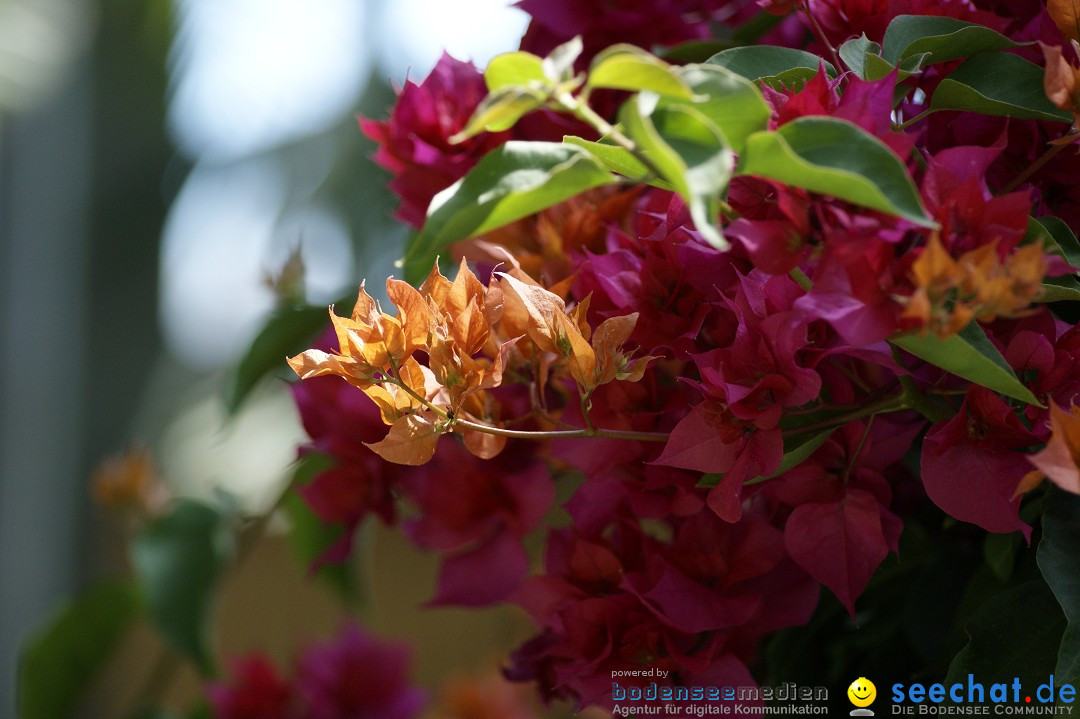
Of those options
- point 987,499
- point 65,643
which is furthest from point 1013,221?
point 65,643

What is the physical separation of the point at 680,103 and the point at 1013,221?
0.07 m

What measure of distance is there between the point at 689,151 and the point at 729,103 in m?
0.01

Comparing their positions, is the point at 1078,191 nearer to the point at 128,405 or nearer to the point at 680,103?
the point at 680,103

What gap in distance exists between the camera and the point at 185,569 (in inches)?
20.3

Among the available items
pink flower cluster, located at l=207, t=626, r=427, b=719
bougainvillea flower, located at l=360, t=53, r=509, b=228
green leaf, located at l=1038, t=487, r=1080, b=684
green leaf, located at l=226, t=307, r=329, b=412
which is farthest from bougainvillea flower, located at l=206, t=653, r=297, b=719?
green leaf, located at l=1038, t=487, r=1080, b=684

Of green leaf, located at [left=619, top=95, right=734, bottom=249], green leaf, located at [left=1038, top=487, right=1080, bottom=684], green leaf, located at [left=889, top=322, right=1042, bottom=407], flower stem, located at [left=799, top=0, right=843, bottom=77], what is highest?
green leaf, located at [left=619, top=95, right=734, bottom=249]

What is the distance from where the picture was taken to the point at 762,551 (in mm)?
265

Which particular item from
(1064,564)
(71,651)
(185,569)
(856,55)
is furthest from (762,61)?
(71,651)

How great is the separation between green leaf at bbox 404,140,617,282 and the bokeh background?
3.90 feet

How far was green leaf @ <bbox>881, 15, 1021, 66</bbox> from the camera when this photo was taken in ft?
0.76

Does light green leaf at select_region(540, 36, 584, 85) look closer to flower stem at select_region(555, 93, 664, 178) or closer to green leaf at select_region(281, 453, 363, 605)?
flower stem at select_region(555, 93, 664, 178)

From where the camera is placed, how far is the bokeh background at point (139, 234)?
5.03 feet

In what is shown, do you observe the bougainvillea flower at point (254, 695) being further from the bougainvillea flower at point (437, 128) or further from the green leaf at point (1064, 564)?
the green leaf at point (1064, 564)

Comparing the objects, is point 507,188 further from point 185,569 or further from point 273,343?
point 185,569
